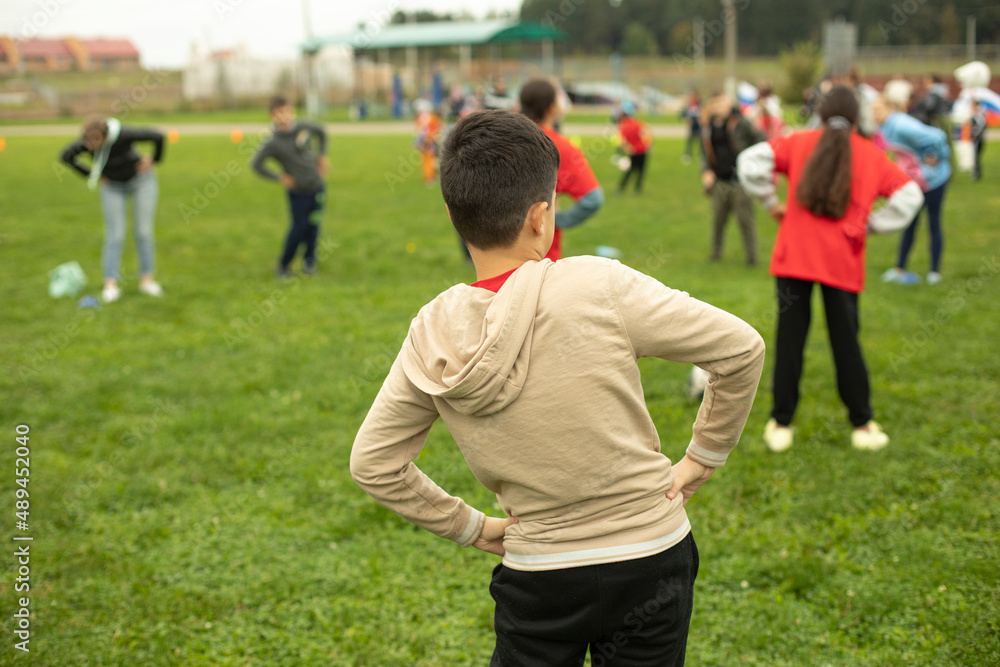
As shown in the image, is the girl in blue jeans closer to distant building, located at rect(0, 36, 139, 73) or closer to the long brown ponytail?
the long brown ponytail

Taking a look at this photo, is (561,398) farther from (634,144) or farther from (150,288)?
(634,144)

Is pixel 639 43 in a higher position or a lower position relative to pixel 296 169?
higher

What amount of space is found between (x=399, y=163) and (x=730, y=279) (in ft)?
45.1

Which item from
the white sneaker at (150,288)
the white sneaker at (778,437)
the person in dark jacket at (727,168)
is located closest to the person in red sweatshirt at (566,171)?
the white sneaker at (778,437)

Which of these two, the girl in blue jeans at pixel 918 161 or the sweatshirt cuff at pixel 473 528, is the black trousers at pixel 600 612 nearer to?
the sweatshirt cuff at pixel 473 528

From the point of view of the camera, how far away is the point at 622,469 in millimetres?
1579

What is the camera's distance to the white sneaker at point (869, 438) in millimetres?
4645

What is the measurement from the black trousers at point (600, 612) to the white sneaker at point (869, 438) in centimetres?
341

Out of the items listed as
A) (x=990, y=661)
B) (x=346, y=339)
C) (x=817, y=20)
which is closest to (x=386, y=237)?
(x=346, y=339)

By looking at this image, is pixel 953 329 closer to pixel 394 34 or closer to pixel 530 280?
pixel 530 280

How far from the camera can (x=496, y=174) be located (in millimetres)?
1525

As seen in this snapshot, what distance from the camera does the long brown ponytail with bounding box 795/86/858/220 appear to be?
410cm

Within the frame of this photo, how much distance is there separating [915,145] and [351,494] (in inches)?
213

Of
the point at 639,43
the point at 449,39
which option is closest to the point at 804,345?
the point at 449,39
